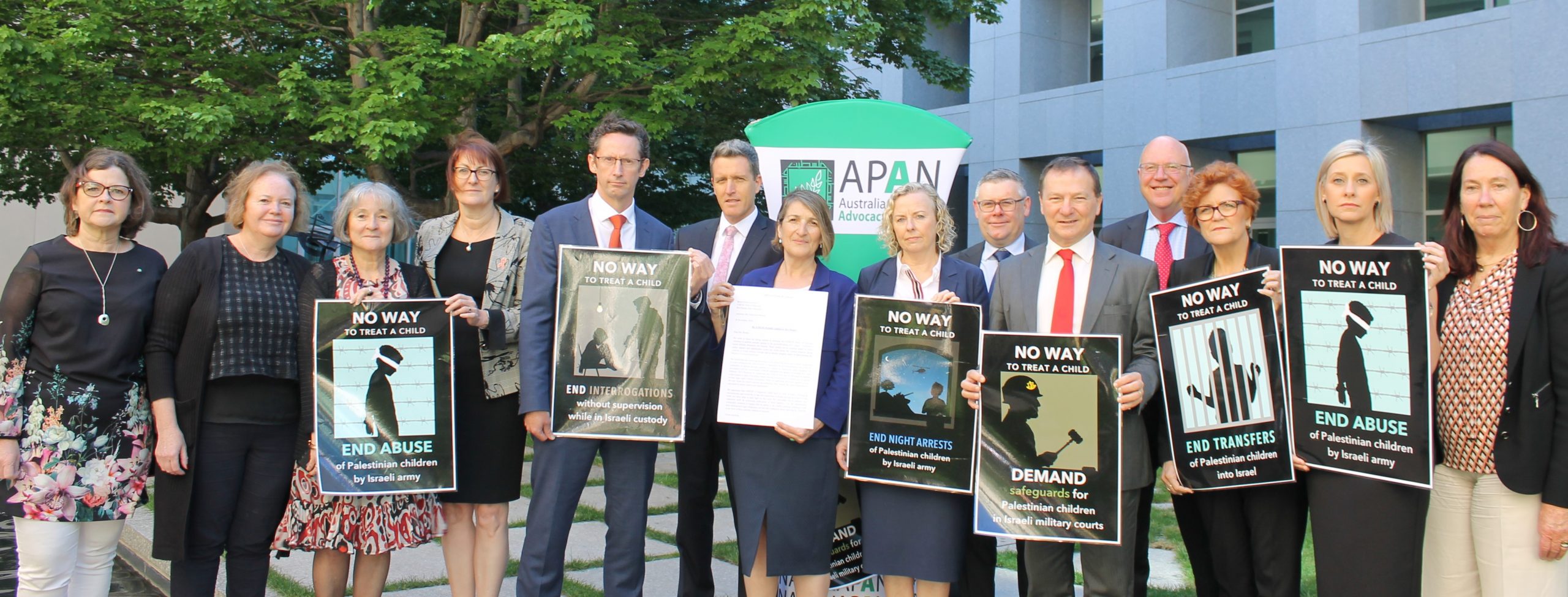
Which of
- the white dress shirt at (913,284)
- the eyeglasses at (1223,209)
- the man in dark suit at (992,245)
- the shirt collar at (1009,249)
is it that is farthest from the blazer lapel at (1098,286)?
the shirt collar at (1009,249)

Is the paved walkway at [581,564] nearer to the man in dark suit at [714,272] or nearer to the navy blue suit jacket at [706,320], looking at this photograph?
the man in dark suit at [714,272]

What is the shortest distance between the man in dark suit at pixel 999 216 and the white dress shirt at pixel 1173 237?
1.82ft

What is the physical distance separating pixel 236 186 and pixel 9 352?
3.23 feet

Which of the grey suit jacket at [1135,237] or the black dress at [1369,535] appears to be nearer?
the black dress at [1369,535]

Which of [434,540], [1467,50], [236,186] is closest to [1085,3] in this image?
[1467,50]

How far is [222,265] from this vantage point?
4039 mm

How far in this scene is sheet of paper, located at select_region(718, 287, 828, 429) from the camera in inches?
155

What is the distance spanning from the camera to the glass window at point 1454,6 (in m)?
16.4

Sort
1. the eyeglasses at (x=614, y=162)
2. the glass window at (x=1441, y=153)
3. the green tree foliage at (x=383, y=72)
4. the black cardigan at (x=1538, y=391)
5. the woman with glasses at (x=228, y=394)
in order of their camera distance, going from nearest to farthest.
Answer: the black cardigan at (x=1538, y=391), the woman with glasses at (x=228, y=394), the eyeglasses at (x=614, y=162), the green tree foliage at (x=383, y=72), the glass window at (x=1441, y=153)

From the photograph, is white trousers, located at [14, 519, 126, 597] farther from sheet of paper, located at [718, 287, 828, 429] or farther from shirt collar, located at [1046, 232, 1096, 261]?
shirt collar, located at [1046, 232, 1096, 261]

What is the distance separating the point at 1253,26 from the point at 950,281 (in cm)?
1906

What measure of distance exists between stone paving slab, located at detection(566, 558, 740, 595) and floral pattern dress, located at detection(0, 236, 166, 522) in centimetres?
230

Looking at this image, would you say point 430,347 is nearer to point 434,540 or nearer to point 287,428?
point 287,428

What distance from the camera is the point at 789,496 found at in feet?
13.2
